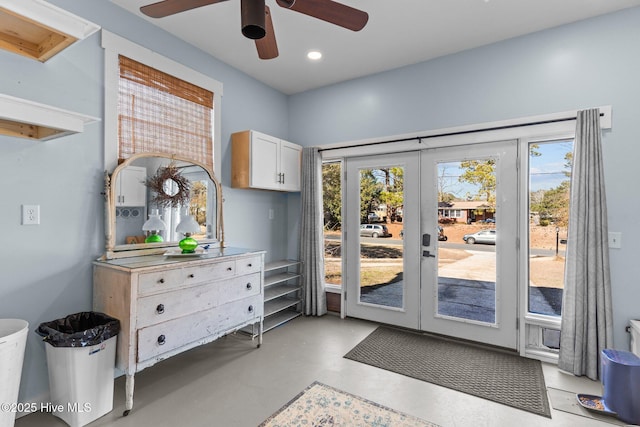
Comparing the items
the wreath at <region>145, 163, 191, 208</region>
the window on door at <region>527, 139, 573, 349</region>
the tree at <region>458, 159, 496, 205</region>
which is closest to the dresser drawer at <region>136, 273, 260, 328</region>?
the wreath at <region>145, 163, 191, 208</region>

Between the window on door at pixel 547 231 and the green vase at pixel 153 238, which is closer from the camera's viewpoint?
the green vase at pixel 153 238

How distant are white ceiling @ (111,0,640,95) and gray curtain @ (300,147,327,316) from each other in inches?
44.9

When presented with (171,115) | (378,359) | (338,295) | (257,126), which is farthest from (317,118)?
(378,359)

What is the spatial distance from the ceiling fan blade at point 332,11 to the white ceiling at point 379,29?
676 mm

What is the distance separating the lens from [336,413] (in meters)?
2.10

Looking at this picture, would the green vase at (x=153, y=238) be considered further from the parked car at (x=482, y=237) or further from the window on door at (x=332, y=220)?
the parked car at (x=482, y=237)

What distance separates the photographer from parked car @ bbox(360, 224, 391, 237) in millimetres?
3742

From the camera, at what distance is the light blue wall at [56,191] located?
6.71ft

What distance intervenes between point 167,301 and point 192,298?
0.68 feet

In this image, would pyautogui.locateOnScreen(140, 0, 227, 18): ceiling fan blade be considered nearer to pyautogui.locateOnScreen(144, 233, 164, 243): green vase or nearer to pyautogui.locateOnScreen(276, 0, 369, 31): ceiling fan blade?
pyautogui.locateOnScreen(276, 0, 369, 31): ceiling fan blade

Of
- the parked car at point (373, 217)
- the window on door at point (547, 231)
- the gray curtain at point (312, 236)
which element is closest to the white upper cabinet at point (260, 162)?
the gray curtain at point (312, 236)

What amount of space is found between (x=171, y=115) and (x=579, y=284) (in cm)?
379

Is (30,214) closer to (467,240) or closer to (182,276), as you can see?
(182,276)

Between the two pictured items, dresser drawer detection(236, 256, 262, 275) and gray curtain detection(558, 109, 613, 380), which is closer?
gray curtain detection(558, 109, 613, 380)
